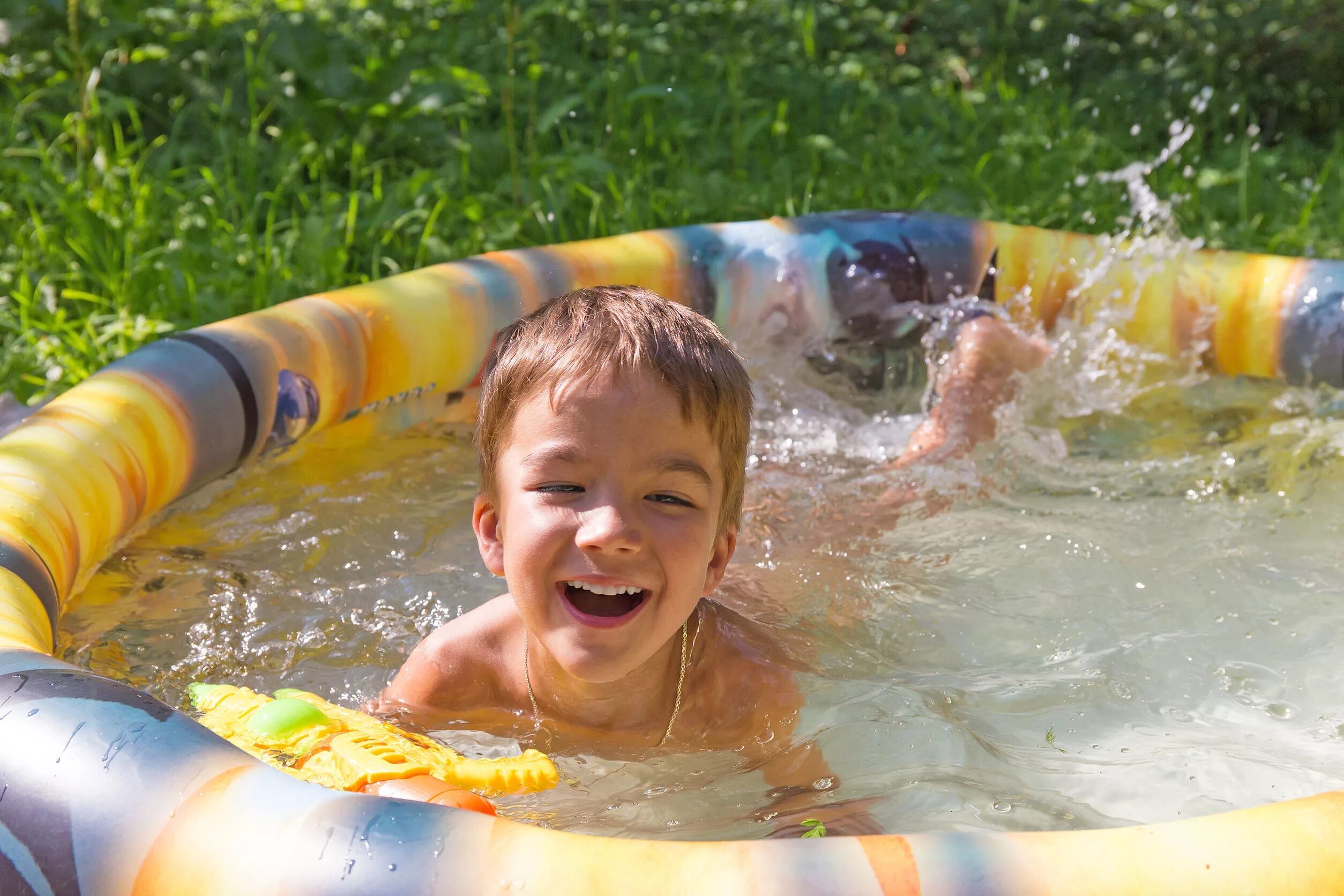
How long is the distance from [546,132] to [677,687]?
2.72 metres

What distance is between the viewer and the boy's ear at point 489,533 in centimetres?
180

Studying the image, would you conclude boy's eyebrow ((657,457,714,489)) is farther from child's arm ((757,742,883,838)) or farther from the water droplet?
the water droplet

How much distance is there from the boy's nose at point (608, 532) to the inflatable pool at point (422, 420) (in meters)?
0.44

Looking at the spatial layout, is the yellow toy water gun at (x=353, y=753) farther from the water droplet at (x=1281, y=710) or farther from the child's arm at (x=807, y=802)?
the water droplet at (x=1281, y=710)

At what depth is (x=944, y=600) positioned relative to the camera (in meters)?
2.36

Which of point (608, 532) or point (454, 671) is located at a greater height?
point (608, 532)

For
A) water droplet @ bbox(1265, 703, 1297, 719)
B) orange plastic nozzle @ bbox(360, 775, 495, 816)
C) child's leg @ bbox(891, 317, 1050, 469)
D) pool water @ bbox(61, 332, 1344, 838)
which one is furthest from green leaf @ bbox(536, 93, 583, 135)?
orange plastic nozzle @ bbox(360, 775, 495, 816)

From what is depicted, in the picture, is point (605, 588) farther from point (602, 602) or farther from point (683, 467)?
point (683, 467)

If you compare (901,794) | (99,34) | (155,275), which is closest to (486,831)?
(901,794)

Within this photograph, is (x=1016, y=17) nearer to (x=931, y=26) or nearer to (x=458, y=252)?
(x=931, y=26)

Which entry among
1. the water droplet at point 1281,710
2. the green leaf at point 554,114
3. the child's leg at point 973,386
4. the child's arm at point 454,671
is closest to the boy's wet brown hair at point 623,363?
the child's arm at point 454,671

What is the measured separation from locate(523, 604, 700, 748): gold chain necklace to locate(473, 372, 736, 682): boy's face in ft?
0.92

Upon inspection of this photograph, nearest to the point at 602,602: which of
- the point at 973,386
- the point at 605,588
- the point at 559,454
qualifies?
the point at 605,588

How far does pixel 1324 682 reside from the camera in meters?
2.05
